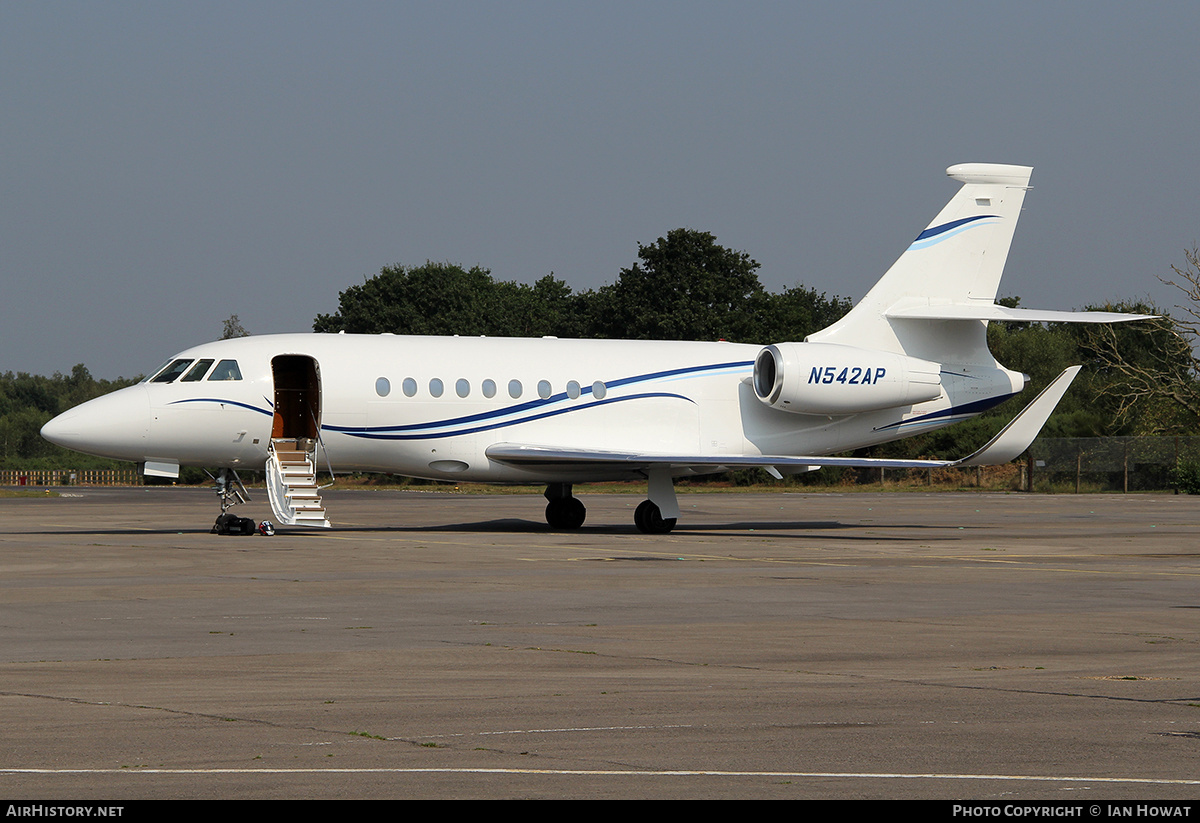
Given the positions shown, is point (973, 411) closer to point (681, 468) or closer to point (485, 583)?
point (681, 468)

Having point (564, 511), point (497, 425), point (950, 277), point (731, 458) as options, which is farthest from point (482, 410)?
point (950, 277)

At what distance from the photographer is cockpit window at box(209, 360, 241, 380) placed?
25.9 m

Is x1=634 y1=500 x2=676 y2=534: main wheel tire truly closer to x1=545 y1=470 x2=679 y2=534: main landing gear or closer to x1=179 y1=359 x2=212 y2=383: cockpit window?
x1=545 y1=470 x2=679 y2=534: main landing gear

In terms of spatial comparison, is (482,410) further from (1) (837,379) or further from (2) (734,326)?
(2) (734,326)

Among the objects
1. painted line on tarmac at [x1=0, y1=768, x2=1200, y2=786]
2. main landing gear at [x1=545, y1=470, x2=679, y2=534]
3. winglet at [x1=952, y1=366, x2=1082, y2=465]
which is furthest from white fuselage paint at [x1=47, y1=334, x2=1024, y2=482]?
painted line on tarmac at [x1=0, y1=768, x2=1200, y2=786]

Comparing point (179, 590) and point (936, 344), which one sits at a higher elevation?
point (936, 344)

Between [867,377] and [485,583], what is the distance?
47.2ft

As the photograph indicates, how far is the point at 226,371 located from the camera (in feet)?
85.3

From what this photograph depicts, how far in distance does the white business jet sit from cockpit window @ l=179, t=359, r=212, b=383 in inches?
1.5

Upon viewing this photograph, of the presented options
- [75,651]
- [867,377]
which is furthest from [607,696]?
[867,377]

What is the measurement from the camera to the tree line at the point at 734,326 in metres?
59.7

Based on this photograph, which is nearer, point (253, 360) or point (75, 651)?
point (75, 651)

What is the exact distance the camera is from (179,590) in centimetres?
1614

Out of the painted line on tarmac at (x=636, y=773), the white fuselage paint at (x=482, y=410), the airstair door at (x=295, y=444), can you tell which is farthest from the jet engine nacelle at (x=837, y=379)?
the painted line on tarmac at (x=636, y=773)
